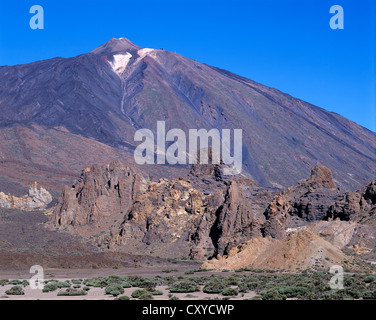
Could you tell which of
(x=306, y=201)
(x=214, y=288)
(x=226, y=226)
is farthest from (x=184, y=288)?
(x=306, y=201)

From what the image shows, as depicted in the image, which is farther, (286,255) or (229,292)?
(286,255)

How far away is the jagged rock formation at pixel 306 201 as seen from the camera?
193 ft

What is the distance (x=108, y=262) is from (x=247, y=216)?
13874 millimetres

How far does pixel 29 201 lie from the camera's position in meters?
111

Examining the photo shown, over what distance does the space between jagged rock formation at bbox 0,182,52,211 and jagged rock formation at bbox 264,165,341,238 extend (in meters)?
55.6

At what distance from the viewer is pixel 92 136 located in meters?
193

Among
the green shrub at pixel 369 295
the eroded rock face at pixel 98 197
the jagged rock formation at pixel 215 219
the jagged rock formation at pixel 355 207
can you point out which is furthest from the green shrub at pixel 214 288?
the eroded rock face at pixel 98 197

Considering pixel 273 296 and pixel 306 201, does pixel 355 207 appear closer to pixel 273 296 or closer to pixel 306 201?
pixel 306 201

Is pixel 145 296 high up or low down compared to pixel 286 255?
down

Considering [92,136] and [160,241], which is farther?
[92,136]

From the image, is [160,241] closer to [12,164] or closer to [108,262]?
[108,262]

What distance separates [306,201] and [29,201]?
210ft

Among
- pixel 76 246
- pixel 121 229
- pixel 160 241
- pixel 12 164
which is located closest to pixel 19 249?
pixel 76 246
